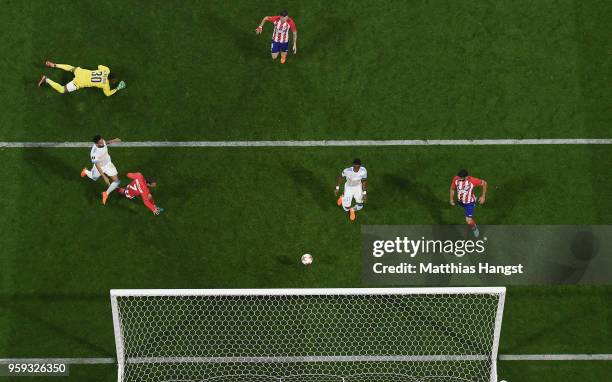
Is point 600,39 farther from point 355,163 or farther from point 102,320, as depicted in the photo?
point 102,320

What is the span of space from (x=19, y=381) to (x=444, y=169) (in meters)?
9.16

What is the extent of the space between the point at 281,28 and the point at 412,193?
165 inches

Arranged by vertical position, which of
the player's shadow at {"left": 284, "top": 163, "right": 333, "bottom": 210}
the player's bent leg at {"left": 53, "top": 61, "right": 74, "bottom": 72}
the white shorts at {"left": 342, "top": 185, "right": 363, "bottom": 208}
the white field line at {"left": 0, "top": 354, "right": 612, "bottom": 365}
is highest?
the player's bent leg at {"left": 53, "top": 61, "right": 74, "bottom": 72}

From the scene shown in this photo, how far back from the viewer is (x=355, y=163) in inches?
539

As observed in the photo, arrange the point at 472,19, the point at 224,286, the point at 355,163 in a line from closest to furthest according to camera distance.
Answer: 1. the point at 355,163
2. the point at 224,286
3. the point at 472,19

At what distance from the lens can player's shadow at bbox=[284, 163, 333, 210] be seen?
15.1m

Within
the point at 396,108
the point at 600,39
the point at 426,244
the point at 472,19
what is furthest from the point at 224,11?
the point at 600,39

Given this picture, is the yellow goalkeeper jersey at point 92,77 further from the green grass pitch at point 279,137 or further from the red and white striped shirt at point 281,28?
the red and white striped shirt at point 281,28

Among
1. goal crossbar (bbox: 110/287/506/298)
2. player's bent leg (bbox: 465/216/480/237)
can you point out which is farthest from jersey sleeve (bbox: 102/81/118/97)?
player's bent leg (bbox: 465/216/480/237)

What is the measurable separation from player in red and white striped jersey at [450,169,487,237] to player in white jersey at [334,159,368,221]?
66.8 inches

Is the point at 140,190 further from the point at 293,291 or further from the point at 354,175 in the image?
the point at 354,175

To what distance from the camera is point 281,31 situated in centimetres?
1498

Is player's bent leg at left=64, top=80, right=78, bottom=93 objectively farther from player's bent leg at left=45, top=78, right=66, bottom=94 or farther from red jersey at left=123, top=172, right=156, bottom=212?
red jersey at left=123, top=172, right=156, bottom=212

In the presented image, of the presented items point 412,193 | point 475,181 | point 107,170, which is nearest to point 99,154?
point 107,170
